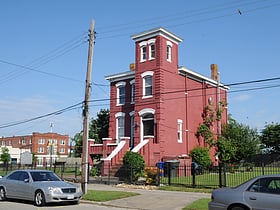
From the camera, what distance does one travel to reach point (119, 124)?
3556 centimetres

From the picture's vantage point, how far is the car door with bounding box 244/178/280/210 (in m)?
9.21

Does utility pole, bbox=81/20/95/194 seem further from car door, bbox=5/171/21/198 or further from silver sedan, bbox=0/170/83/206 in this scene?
car door, bbox=5/171/21/198

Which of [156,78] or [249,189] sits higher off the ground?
[156,78]

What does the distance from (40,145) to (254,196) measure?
9990cm

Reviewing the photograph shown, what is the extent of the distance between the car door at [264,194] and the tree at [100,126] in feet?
109

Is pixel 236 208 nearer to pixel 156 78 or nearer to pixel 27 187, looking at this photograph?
pixel 27 187

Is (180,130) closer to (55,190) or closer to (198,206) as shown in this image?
A: (198,206)

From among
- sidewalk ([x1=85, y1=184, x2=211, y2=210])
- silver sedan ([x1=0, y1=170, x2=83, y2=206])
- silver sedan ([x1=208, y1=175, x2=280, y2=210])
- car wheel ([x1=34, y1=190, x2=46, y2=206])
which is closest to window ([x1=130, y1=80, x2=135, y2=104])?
sidewalk ([x1=85, y1=184, x2=211, y2=210])

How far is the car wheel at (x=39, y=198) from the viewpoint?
14758 millimetres

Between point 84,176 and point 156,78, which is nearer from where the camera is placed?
point 84,176

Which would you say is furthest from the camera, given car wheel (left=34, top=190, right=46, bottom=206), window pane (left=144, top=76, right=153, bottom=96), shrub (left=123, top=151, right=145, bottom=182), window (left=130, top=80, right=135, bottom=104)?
window (left=130, top=80, right=135, bottom=104)

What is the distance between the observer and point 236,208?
9.68 meters

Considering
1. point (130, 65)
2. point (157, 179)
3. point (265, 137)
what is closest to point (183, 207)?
point (157, 179)

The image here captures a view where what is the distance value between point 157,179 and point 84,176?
533cm
